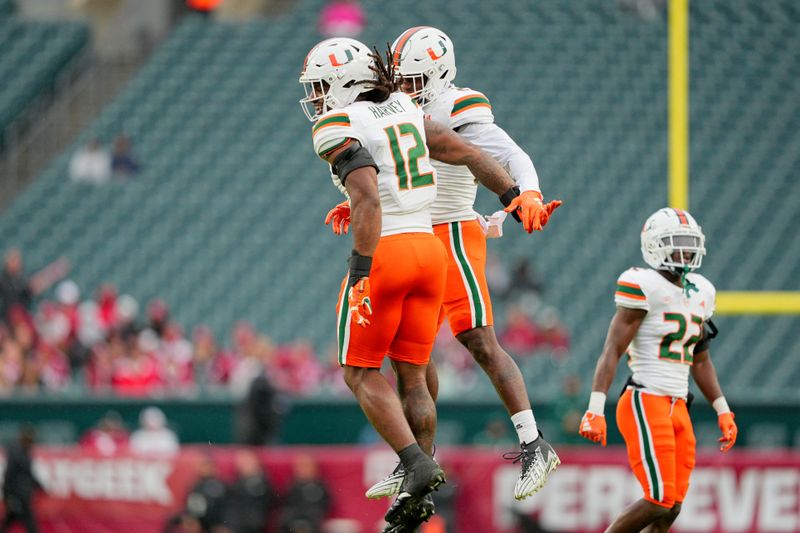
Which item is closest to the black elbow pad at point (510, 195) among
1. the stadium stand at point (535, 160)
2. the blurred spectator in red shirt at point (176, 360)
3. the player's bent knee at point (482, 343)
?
the player's bent knee at point (482, 343)

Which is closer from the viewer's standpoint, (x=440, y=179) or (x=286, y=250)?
(x=440, y=179)

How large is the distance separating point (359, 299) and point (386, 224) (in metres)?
0.41

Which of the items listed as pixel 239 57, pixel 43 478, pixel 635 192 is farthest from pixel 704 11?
pixel 43 478

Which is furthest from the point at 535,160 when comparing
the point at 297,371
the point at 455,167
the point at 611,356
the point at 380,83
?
the point at 380,83

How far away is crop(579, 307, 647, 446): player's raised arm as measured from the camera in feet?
23.4

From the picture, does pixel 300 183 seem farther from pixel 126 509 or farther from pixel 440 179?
pixel 440 179

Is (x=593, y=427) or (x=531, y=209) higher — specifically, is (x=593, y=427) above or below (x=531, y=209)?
below

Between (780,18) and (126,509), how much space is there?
27.7 ft

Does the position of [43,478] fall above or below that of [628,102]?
below

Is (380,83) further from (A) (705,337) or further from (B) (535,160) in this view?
(B) (535,160)

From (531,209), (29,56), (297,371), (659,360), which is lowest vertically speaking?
(297,371)

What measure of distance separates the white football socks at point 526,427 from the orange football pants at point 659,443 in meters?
1.07

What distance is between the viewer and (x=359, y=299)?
5.84m

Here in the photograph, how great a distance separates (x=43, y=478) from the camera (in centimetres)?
1304
